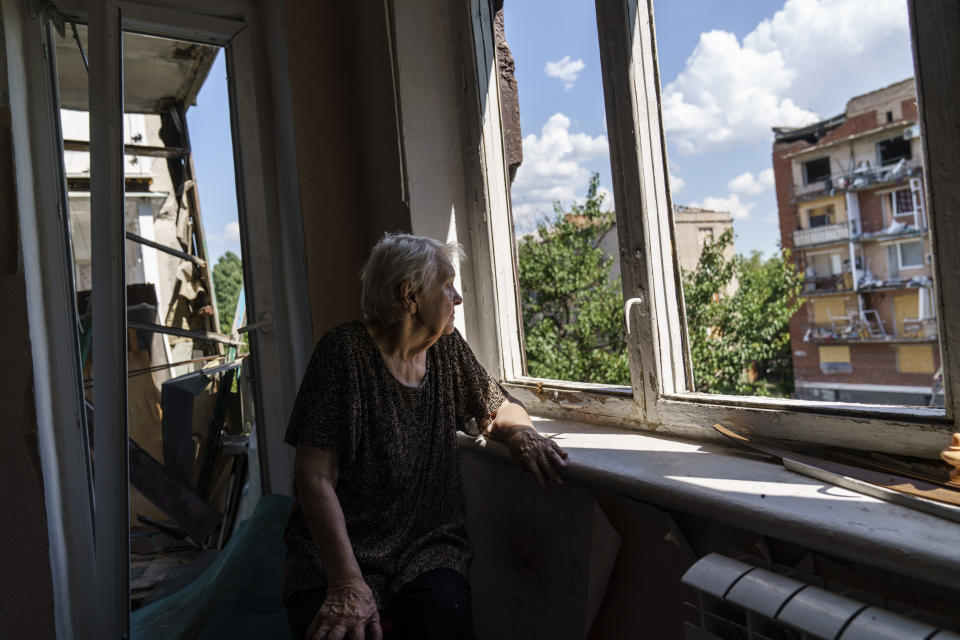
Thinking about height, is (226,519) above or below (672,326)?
below

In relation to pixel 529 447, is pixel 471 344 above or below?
above

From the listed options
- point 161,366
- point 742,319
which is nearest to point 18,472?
point 161,366

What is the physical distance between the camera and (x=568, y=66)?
175 centimetres

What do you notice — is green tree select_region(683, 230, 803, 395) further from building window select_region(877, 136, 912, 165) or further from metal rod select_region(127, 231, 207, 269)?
metal rod select_region(127, 231, 207, 269)

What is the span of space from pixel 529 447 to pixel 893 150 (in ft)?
2.94

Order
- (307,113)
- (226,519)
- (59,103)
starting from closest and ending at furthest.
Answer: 1. (59,103)
2. (307,113)
3. (226,519)

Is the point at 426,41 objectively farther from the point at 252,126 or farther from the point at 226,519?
the point at 226,519

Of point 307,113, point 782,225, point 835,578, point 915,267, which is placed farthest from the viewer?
point 307,113

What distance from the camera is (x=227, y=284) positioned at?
2.33m

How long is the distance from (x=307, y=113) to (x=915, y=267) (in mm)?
1789

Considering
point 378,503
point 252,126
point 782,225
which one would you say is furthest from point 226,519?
point 782,225

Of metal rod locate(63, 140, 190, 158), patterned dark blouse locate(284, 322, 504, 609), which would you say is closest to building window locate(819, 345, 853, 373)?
patterned dark blouse locate(284, 322, 504, 609)

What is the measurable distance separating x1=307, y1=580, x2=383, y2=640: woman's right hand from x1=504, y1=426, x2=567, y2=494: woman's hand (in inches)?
15.8

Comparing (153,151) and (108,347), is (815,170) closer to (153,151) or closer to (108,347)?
(108,347)
